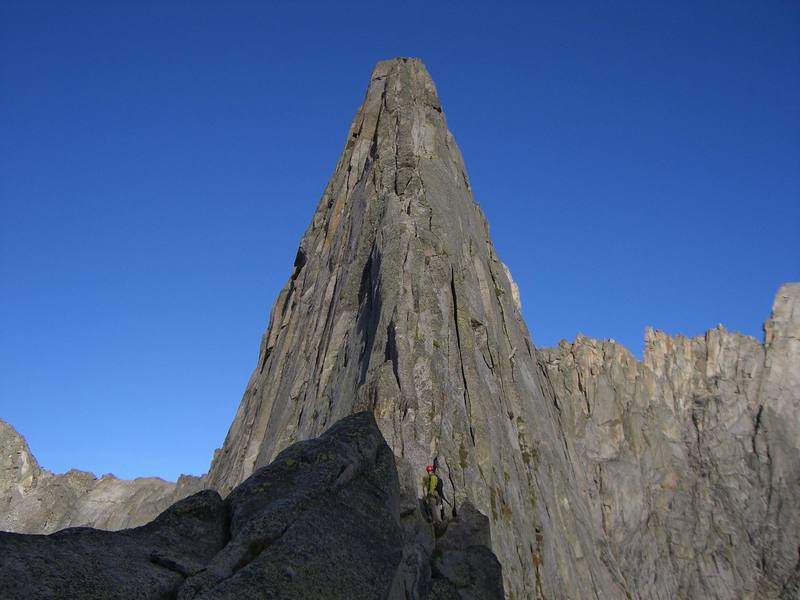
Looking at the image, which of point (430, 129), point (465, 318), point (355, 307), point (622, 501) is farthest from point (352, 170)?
point (622, 501)

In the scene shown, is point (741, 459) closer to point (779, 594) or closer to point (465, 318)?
point (779, 594)

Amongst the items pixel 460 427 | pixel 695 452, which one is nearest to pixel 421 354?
pixel 460 427

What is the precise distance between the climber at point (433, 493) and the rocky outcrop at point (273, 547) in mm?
6455

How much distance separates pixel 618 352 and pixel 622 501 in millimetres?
21547

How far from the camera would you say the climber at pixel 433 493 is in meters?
26.4

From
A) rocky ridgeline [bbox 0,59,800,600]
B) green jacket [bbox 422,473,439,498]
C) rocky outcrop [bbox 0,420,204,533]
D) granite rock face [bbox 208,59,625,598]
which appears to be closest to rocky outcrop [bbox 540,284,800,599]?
rocky ridgeline [bbox 0,59,800,600]

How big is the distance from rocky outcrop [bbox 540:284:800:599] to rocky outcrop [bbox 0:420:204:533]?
48.9 meters

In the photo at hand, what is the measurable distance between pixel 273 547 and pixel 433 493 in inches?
571

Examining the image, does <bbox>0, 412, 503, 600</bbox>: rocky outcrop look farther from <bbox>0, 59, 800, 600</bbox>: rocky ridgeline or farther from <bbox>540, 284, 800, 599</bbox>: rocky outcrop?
<bbox>540, 284, 800, 599</bbox>: rocky outcrop

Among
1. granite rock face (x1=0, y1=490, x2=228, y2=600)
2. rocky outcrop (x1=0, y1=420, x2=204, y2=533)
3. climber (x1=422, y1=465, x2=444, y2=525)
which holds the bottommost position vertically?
granite rock face (x1=0, y1=490, x2=228, y2=600)

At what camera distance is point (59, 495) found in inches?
4515

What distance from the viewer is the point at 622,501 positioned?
100 metres

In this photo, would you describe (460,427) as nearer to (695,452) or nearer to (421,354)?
(421,354)

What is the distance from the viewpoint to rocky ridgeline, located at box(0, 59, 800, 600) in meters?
33.7
